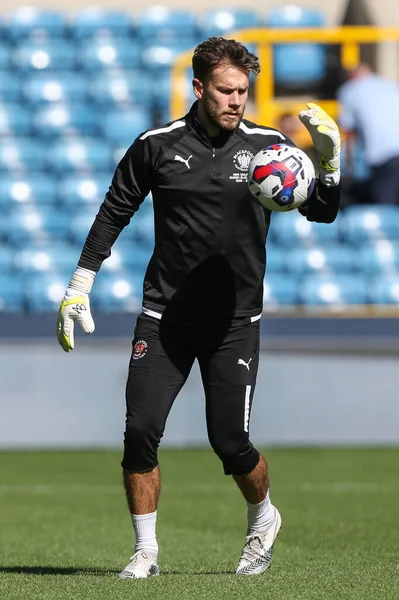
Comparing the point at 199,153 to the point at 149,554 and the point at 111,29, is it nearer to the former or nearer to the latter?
the point at 149,554

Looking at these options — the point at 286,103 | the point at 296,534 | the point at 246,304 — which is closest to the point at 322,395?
the point at 286,103

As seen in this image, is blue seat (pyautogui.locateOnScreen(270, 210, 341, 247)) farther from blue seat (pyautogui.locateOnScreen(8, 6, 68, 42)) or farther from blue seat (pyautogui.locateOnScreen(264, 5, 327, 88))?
blue seat (pyautogui.locateOnScreen(8, 6, 68, 42))

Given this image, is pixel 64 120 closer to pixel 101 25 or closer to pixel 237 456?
pixel 101 25

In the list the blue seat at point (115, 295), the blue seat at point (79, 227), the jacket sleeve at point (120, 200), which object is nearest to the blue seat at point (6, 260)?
the blue seat at point (79, 227)

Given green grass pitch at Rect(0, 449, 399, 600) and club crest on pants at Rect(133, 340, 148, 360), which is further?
club crest on pants at Rect(133, 340, 148, 360)

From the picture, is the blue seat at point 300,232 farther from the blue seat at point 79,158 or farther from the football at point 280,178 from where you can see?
the football at point 280,178

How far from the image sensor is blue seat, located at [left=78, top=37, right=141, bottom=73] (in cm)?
1719

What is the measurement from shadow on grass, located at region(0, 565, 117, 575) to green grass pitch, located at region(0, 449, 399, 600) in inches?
0.4

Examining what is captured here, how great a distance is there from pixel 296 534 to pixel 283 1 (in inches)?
461

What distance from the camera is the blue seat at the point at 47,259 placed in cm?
1460

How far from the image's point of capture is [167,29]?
17.3 meters

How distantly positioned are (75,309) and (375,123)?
381 inches

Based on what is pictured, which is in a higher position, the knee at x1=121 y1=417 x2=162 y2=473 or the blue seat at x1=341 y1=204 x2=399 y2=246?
the blue seat at x1=341 y1=204 x2=399 y2=246

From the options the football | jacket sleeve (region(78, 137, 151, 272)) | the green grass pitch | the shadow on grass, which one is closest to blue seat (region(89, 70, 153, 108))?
the green grass pitch
